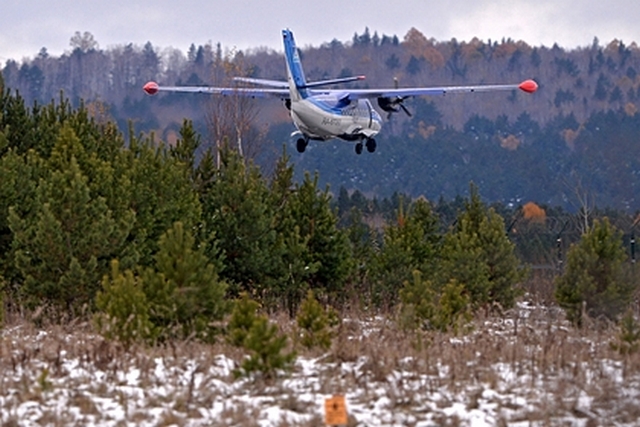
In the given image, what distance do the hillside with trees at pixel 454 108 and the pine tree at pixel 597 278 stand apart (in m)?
89.3

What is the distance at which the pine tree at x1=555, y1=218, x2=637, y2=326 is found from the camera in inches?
807

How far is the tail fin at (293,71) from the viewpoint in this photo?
133ft

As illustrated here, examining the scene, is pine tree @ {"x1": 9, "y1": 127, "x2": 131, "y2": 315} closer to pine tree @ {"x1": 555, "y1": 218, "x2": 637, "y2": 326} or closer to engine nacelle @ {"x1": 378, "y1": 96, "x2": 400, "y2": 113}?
pine tree @ {"x1": 555, "y1": 218, "x2": 637, "y2": 326}

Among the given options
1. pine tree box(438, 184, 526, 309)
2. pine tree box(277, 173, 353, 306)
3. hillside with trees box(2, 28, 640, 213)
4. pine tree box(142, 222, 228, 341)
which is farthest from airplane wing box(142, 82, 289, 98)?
hillside with trees box(2, 28, 640, 213)

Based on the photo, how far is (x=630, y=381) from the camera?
13906 millimetres

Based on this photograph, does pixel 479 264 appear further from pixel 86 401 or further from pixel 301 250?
pixel 86 401

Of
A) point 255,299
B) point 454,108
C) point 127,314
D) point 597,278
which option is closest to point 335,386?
point 127,314

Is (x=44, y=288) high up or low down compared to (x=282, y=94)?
down

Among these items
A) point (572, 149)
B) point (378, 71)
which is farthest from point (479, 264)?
point (378, 71)

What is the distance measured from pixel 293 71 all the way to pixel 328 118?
228 centimetres

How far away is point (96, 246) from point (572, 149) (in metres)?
126

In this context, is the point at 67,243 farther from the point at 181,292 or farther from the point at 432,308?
the point at 181,292

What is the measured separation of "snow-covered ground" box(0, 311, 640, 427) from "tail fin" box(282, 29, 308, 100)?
1005 inches

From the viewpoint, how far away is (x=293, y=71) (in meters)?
41.2
